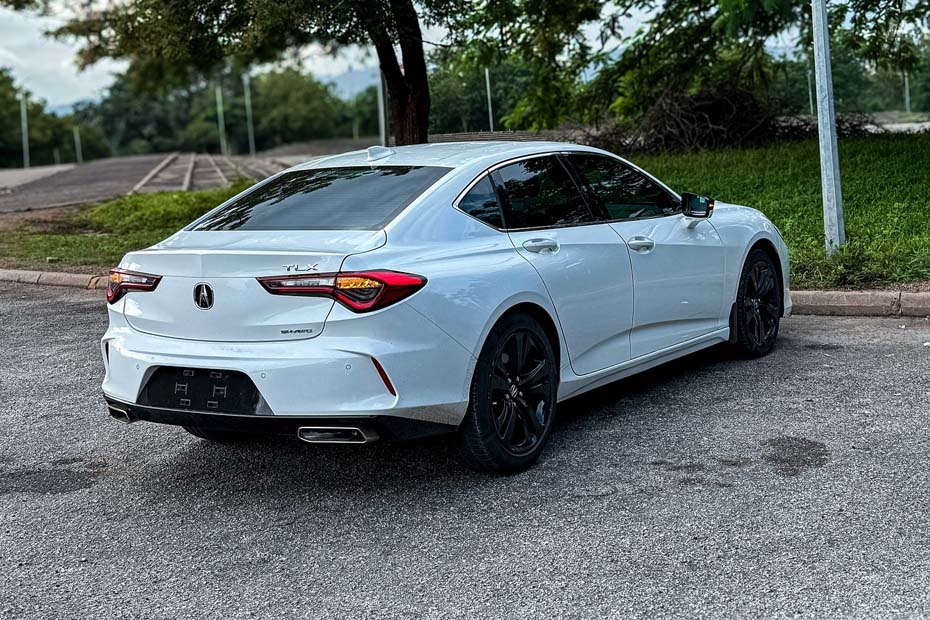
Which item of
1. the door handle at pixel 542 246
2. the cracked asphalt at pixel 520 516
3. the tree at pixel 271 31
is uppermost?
the tree at pixel 271 31

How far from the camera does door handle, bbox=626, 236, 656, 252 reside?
→ 586cm

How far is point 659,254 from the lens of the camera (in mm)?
6074

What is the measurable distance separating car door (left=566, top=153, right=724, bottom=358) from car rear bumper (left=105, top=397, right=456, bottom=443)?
1.73 meters

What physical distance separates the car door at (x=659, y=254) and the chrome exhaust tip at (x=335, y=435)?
6.31ft

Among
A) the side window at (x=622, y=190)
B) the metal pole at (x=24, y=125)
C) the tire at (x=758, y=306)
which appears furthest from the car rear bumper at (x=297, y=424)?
the metal pole at (x=24, y=125)

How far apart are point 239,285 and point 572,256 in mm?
1679

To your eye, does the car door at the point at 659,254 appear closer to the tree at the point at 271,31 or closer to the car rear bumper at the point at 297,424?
the car rear bumper at the point at 297,424

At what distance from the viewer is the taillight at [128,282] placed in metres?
4.80

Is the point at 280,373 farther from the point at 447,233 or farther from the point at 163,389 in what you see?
the point at 447,233

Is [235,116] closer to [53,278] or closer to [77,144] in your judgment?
[77,144]

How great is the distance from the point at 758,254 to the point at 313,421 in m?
3.77

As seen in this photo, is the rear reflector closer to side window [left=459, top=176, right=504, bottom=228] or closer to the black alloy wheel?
the black alloy wheel

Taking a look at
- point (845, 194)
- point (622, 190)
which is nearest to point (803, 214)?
point (845, 194)

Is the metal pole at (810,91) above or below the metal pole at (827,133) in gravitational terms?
above
